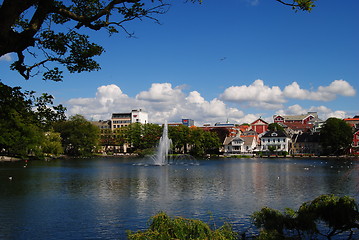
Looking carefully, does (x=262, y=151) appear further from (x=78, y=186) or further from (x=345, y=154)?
(x=78, y=186)

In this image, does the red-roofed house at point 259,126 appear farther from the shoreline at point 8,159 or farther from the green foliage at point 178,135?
the shoreline at point 8,159

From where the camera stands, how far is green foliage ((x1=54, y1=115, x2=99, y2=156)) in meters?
119

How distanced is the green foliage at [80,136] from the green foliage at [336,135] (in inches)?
2919

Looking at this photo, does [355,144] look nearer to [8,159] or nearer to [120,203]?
[8,159]

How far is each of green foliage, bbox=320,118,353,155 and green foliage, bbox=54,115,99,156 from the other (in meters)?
74.1

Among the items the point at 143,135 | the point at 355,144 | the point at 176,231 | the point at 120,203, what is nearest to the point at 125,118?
the point at 143,135

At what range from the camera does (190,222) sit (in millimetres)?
11789

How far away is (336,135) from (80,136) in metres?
80.2

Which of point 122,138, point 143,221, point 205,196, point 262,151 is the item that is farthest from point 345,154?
point 143,221

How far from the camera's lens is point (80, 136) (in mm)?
119938

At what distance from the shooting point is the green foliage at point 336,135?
120 m

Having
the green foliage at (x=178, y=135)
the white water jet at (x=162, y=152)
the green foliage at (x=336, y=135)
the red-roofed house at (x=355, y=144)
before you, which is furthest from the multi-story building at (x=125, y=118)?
the red-roofed house at (x=355, y=144)

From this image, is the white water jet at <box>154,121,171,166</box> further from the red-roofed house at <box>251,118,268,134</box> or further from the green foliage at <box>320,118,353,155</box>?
the red-roofed house at <box>251,118,268,134</box>

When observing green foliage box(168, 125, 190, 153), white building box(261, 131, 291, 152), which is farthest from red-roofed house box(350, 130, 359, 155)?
green foliage box(168, 125, 190, 153)
